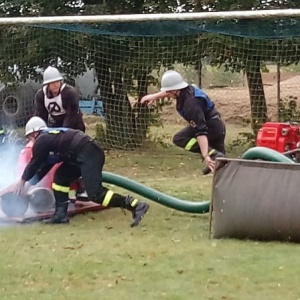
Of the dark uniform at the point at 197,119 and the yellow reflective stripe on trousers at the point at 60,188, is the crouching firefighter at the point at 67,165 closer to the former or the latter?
the yellow reflective stripe on trousers at the point at 60,188

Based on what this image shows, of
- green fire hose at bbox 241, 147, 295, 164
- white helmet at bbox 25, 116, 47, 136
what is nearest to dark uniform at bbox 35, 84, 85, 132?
white helmet at bbox 25, 116, 47, 136

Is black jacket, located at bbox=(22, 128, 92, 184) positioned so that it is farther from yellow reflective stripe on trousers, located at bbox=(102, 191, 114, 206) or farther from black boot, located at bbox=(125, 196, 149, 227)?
black boot, located at bbox=(125, 196, 149, 227)

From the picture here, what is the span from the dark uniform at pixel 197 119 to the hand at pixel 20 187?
1848 mm

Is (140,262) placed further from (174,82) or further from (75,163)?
(174,82)

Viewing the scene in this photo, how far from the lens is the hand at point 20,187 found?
9.07 metres

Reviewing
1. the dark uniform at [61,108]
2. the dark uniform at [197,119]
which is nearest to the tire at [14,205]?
the dark uniform at [61,108]

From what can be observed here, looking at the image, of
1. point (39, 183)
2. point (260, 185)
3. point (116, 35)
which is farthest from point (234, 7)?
point (260, 185)

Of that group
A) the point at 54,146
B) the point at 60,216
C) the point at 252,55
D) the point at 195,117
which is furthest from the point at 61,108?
the point at 252,55

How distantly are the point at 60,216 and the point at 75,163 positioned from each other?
22.9 inches

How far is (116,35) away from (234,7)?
2.11 m

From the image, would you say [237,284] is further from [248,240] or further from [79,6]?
[79,6]

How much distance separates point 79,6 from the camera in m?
16.1

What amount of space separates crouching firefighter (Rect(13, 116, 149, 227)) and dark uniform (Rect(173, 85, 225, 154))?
1.04 meters

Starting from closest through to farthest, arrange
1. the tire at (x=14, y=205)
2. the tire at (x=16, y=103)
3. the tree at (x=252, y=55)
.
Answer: the tire at (x=14, y=205)
the tree at (x=252, y=55)
the tire at (x=16, y=103)
